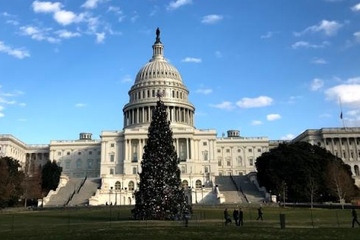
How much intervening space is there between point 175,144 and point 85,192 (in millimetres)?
41646

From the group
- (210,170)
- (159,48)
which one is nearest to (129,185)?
(210,170)

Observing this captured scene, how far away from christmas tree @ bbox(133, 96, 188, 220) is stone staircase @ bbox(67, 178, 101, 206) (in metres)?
50.2

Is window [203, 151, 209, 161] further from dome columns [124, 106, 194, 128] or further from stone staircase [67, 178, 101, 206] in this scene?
stone staircase [67, 178, 101, 206]

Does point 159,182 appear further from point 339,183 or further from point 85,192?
point 85,192

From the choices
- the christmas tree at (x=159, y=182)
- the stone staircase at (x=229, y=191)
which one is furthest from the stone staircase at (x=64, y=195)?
the christmas tree at (x=159, y=182)

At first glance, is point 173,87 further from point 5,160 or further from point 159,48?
point 5,160

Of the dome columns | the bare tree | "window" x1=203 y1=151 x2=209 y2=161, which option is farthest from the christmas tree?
the dome columns

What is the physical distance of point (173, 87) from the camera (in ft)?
513

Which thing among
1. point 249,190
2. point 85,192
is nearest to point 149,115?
point 85,192

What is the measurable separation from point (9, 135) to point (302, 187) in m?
102

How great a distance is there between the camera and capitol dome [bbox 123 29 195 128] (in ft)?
492

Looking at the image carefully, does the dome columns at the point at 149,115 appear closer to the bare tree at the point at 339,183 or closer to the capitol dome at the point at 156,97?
the capitol dome at the point at 156,97

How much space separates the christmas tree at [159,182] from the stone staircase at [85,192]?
50.2 m

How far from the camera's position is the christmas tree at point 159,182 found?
133 feet
